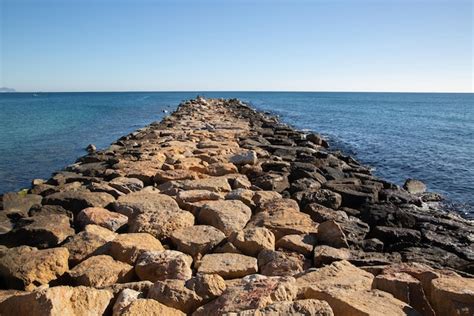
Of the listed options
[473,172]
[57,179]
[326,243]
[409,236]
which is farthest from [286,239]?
[473,172]

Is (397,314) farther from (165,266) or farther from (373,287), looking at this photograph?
(165,266)

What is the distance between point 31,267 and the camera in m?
3.79

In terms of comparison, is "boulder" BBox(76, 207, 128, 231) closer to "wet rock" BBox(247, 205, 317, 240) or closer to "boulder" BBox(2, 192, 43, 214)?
"boulder" BBox(2, 192, 43, 214)

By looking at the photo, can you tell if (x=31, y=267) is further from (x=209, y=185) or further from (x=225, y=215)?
(x=209, y=185)

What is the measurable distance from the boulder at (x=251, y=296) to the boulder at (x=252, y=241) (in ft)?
3.29

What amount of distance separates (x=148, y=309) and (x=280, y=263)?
1500mm

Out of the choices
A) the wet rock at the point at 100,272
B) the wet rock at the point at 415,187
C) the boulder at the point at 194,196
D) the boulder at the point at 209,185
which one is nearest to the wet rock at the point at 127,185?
the boulder at the point at 209,185

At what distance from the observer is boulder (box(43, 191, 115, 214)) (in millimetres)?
5504

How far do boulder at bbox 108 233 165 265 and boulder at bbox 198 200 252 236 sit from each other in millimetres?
834

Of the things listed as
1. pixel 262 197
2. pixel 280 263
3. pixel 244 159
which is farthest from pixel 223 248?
pixel 244 159

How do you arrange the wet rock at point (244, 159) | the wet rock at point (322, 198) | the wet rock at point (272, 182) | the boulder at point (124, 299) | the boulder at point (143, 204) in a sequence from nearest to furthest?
the boulder at point (124, 299) → the boulder at point (143, 204) → the wet rock at point (322, 198) → the wet rock at point (272, 182) → the wet rock at point (244, 159)

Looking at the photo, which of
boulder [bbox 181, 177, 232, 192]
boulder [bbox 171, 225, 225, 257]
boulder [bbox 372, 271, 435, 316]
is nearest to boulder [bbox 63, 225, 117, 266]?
boulder [bbox 171, 225, 225, 257]

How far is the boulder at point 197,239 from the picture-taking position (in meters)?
4.35

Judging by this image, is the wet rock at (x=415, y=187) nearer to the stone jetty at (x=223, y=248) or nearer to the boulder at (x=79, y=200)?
the stone jetty at (x=223, y=248)
